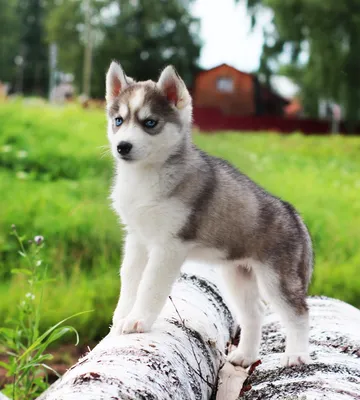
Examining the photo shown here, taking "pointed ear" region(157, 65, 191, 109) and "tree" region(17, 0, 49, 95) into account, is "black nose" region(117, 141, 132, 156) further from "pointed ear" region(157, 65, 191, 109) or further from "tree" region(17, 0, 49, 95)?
"tree" region(17, 0, 49, 95)

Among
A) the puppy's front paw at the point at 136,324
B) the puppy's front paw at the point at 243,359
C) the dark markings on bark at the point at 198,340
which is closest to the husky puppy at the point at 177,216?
the puppy's front paw at the point at 136,324

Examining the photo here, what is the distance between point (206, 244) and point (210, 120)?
1939cm

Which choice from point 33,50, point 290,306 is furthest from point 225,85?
point 290,306

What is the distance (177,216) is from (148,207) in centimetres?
14

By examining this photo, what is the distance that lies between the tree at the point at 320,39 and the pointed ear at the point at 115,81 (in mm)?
13524

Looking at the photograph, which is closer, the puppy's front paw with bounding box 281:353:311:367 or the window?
the puppy's front paw with bounding box 281:353:311:367

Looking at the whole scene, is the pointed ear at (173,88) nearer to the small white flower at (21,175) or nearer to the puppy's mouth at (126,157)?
the puppy's mouth at (126,157)

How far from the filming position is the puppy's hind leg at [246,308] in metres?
3.34

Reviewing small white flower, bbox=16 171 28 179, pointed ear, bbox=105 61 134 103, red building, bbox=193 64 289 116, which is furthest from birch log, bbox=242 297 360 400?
red building, bbox=193 64 289 116

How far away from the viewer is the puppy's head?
2766 millimetres

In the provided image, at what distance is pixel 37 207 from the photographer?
A: 7.29 m

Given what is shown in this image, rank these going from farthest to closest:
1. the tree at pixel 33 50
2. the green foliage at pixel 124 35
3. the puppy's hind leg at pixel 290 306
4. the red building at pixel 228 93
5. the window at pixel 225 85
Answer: the tree at pixel 33 50, the green foliage at pixel 124 35, the window at pixel 225 85, the red building at pixel 228 93, the puppy's hind leg at pixel 290 306

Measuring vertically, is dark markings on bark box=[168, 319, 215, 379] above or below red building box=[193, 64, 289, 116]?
above

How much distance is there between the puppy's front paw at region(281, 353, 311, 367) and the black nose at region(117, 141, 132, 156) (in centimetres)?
122
